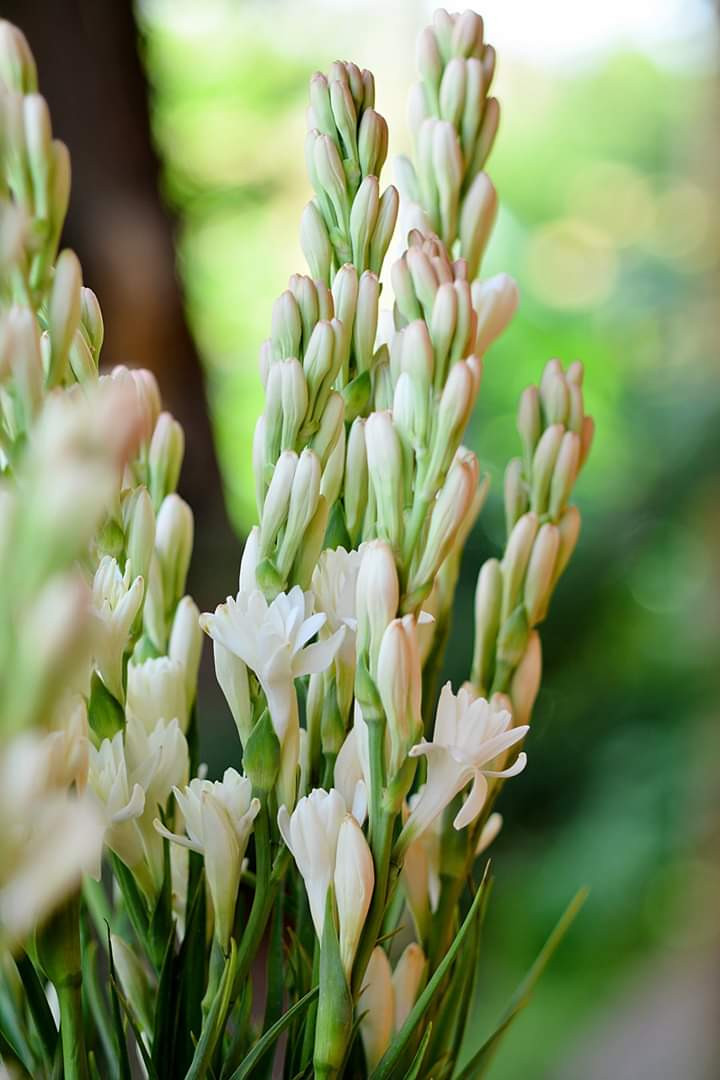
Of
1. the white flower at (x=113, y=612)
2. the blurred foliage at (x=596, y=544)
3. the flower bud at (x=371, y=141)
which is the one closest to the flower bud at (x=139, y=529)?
the white flower at (x=113, y=612)

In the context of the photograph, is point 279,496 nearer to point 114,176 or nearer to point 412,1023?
point 412,1023

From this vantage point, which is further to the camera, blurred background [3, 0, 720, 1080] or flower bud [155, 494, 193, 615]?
Answer: blurred background [3, 0, 720, 1080]

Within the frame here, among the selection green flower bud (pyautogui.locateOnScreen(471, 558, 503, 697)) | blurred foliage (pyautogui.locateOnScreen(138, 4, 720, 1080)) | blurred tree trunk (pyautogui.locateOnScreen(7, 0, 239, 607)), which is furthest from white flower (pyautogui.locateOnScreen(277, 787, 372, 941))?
blurred foliage (pyautogui.locateOnScreen(138, 4, 720, 1080))

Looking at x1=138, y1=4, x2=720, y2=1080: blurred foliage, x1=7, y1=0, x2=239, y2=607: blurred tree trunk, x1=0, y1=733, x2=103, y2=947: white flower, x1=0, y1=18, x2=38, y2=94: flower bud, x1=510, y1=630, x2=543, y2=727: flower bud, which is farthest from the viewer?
x1=138, y1=4, x2=720, y2=1080: blurred foliage

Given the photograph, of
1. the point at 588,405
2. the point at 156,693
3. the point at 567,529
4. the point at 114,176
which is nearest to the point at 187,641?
the point at 156,693

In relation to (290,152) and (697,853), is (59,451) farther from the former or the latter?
(290,152)

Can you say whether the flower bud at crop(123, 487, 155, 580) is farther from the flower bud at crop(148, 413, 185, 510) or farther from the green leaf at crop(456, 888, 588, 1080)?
the green leaf at crop(456, 888, 588, 1080)
